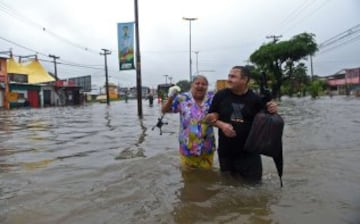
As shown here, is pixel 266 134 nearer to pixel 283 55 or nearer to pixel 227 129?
pixel 227 129

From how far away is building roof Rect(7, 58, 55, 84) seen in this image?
2050 inches

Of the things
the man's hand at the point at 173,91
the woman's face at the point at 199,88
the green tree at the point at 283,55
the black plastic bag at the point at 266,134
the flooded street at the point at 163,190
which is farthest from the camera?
the green tree at the point at 283,55

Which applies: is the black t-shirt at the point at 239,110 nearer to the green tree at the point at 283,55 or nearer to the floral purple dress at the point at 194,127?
the floral purple dress at the point at 194,127

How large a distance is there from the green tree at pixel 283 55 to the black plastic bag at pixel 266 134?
46.6 meters

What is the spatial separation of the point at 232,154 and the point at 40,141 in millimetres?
7476

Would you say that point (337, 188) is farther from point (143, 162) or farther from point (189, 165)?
point (143, 162)

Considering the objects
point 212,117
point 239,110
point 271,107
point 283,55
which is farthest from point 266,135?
point 283,55

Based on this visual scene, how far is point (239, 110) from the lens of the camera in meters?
4.61

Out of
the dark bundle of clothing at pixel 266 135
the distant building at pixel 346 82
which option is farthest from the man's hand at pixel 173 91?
the distant building at pixel 346 82

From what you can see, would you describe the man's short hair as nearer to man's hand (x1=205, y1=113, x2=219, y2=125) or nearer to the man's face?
the man's face

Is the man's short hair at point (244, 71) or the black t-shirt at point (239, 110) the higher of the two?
the man's short hair at point (244, 71)

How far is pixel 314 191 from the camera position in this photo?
515cm

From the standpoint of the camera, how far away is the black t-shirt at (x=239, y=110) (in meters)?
Result: 4.61

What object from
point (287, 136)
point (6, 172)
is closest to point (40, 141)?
point (6, 172)
